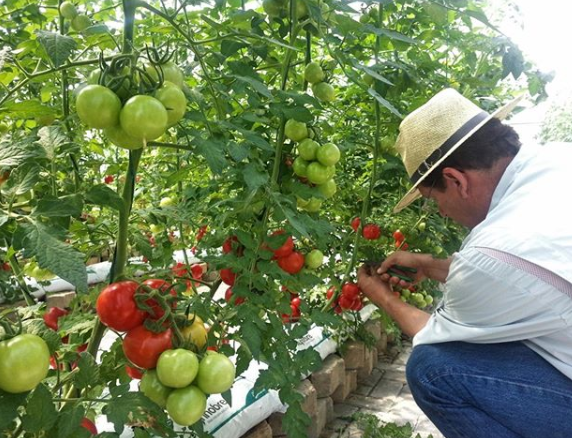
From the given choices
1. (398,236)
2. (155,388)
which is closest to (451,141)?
(398,236)

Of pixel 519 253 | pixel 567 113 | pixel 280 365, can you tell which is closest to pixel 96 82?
pixel 280 365

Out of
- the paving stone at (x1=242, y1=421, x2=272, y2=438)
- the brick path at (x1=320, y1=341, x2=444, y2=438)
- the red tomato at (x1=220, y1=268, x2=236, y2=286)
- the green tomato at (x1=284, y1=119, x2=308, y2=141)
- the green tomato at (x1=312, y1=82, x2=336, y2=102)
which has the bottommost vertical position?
the brick path at (x1=320, y1=341, x2=444, y2=438)

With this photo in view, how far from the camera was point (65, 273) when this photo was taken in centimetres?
59

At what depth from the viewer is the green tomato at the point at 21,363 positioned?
652 millimetres

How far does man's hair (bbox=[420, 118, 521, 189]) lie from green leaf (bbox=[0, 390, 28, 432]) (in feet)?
4.27

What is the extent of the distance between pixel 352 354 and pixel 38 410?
6.85 ft

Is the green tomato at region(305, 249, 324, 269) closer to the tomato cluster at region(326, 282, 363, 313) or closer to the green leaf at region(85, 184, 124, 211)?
the tomato cluster at region(326, 282, 363, 313)

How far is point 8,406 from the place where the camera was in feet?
2.27

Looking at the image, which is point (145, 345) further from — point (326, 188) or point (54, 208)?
point (326, 188)

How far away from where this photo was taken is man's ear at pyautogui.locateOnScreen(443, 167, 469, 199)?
153 cm

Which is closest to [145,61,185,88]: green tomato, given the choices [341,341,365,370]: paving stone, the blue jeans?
the blue jeans

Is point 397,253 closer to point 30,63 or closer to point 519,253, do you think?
point 519,253

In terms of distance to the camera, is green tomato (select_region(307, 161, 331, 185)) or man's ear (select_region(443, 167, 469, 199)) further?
man's ear (select_region(443, 167, 469, 199))

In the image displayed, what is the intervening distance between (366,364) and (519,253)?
5.78 feet
